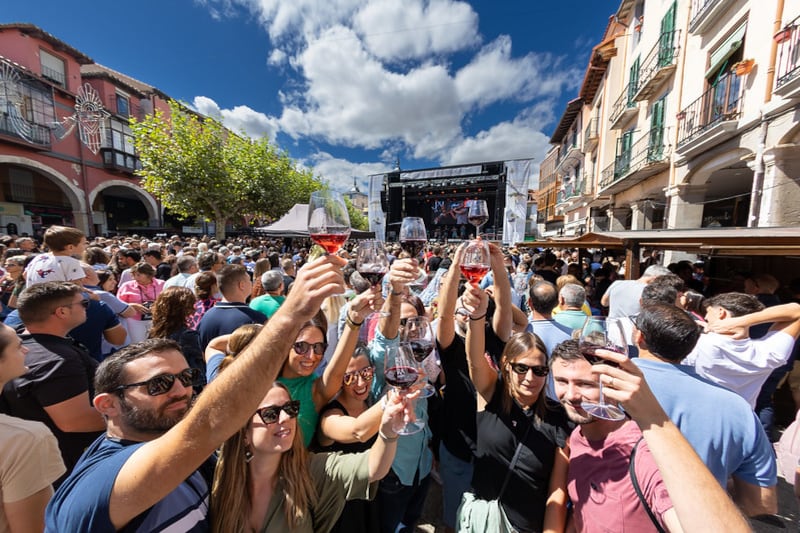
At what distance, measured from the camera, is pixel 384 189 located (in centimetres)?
2753

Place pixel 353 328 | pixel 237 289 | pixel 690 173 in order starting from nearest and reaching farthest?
pixel 353 328 < pixel 237 289 < pixel 690 173

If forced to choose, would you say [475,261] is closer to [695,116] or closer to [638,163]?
[695,116]

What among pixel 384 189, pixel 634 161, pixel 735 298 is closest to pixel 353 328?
pixel 735 298

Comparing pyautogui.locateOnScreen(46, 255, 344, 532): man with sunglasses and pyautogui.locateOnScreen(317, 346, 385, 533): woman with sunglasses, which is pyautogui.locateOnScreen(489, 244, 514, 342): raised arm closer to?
pyautogui.locateOnScreen(317, 346, 385, 533): woman with sunglasses

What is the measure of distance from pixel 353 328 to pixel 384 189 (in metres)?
26.6

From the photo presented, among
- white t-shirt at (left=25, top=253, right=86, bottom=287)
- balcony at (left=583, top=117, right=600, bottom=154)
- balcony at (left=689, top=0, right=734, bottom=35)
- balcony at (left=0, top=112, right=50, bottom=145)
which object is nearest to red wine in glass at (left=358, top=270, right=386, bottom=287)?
white t-shirt at (left=25, top=253, right=86, bottom=287)

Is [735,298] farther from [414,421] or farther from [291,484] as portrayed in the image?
[291,484]

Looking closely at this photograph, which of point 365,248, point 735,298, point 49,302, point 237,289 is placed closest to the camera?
point 365,248

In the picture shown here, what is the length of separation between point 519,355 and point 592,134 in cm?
2044

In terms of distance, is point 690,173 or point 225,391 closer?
point 225,391

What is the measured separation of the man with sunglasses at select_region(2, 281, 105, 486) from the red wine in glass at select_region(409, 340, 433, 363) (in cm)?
208

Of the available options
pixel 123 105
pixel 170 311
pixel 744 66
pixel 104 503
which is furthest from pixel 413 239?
pixel 123 105

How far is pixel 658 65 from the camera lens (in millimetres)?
11164

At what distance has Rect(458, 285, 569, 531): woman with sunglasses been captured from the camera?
6.03ft
